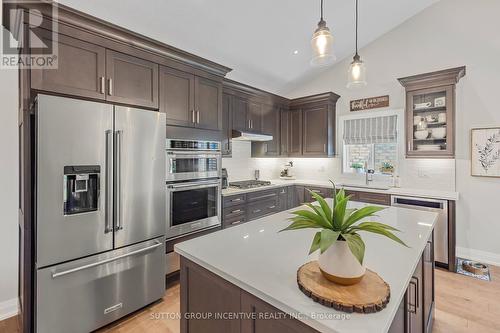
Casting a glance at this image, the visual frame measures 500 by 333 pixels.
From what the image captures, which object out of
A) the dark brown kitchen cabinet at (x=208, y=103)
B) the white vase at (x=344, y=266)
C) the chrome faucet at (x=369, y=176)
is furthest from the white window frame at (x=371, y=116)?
the white vase at (x=344, y=266)

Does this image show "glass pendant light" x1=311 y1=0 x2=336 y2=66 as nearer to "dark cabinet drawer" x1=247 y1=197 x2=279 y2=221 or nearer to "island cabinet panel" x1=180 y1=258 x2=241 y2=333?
"island cabinet panel" x1=180 y1=258 x2=241 y2=333

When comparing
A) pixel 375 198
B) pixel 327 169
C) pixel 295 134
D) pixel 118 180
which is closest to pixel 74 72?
pixel 118 180

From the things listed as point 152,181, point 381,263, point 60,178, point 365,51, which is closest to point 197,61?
point 152,181

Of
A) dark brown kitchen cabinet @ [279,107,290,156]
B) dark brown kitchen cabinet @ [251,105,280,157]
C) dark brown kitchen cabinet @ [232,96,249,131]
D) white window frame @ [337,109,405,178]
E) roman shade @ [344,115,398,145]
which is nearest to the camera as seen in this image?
dark brown kitchen cabinet @ [232,96,249,131]

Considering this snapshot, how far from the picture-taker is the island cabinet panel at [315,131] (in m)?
4.52

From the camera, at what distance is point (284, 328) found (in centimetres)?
89

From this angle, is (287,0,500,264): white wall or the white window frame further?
the white window frame

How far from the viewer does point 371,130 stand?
4.24m

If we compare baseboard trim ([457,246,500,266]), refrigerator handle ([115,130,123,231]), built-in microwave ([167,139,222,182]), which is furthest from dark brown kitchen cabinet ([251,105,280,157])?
baseboard trim ([457,246,500,266])

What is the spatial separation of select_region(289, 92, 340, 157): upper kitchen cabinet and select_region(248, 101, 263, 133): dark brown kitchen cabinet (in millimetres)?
953

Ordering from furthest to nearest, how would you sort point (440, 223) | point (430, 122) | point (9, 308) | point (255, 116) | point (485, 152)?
point (255, 116), point (430, 122), point (485, 152), point (440, 223), point (9, 308)

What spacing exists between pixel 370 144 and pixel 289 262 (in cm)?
381

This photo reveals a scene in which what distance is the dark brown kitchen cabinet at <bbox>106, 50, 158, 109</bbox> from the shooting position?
7.09ft

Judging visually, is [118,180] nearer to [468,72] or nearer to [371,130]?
[371,130]
